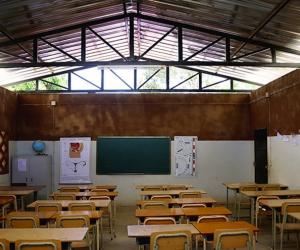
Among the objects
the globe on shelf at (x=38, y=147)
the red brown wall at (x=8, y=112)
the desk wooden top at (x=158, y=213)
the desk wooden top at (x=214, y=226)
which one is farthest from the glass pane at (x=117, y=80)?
the desk wooden top at (x=214, y=226)

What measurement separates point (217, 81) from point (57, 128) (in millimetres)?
4964

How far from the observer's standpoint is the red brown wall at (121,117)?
11.6 m

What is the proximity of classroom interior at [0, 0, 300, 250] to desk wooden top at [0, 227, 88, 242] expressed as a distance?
3.20 metres

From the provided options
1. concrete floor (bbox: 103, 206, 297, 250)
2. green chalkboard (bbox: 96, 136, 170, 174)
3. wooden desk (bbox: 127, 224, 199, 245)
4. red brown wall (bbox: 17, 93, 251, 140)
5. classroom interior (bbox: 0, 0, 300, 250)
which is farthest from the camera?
red brown wall (bbox: 17, 93, 251, 140)

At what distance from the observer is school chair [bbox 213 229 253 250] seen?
4166mm

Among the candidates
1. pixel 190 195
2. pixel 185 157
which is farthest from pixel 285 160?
pixel 185 157

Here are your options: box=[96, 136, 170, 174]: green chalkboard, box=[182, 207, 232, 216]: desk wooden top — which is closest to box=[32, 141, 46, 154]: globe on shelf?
box=[96, 136, 170, 174]: green chalkboard

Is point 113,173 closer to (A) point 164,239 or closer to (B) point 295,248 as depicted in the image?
(B) point 295,248

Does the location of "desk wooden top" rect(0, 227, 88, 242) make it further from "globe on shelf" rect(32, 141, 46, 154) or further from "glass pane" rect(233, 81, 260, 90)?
"glass pane" rect(233, 81, 260, 90)

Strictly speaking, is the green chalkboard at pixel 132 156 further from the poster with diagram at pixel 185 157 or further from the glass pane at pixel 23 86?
the glass pane at pixel 23 86

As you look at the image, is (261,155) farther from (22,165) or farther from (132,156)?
(22,165)

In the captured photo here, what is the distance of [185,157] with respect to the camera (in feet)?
37.8

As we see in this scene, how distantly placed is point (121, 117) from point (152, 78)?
63.6 inches

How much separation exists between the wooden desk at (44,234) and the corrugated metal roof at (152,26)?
4.08m
